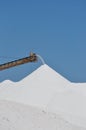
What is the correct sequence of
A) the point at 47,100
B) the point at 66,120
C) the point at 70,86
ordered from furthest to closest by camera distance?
the point at 70,86 < the point at 47,100 < the point at 66,120

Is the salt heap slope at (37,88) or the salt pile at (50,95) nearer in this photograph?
the salt pile at (50,95)

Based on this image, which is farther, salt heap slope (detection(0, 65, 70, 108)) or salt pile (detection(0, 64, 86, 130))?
salt heap slope (detection(0, 65, 70, 108))

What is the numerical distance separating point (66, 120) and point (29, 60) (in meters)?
3.68

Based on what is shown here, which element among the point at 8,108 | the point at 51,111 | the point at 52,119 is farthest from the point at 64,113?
the point at 8,108

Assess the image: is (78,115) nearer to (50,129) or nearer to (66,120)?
(66,120)

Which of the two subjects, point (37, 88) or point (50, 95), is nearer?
point (50, 95)

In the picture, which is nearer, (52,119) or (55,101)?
(52,119)

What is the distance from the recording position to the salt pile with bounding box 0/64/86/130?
17.0 meters

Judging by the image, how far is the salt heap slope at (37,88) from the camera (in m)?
18.8

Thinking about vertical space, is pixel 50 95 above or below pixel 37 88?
below

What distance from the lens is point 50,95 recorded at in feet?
62.7

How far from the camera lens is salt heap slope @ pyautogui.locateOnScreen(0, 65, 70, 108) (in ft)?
61.6

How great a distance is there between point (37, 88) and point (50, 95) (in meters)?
0.95

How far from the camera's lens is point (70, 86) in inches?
800
